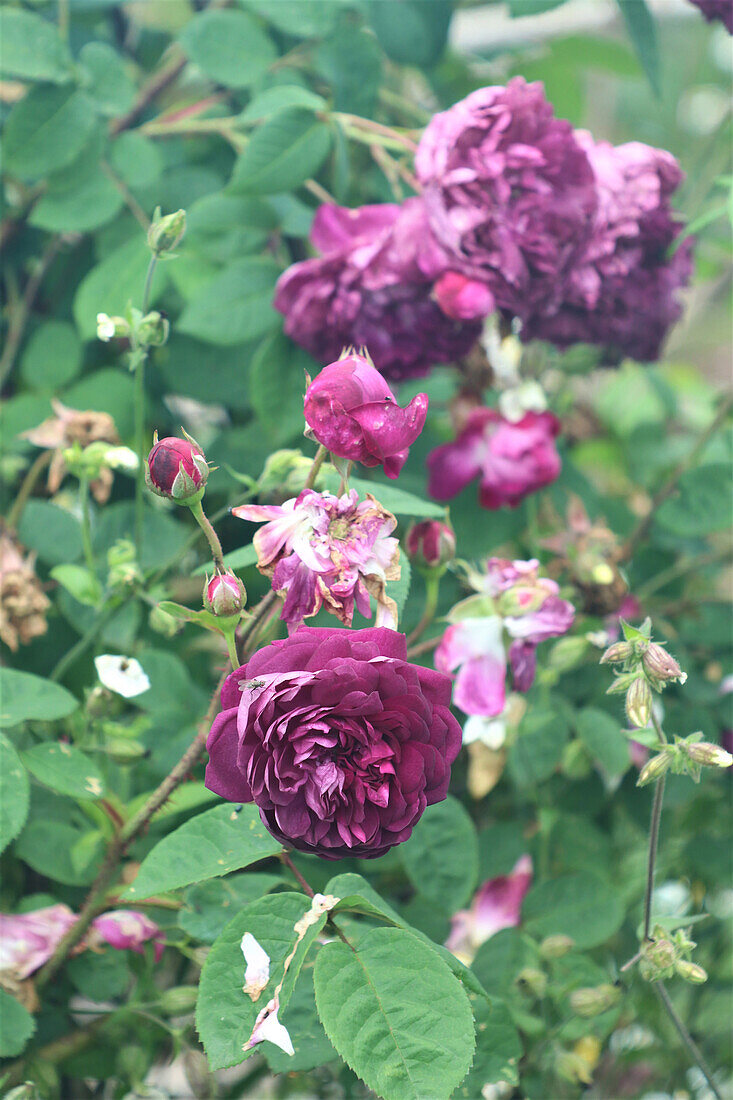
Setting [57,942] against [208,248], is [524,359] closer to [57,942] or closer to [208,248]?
[208,248]

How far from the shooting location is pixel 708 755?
35 cm

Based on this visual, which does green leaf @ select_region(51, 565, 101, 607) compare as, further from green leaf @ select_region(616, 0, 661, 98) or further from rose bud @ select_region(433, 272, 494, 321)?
green leaf @ select_region(616, 0, 661, 98)

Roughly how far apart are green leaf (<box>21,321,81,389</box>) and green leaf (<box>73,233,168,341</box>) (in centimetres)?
4

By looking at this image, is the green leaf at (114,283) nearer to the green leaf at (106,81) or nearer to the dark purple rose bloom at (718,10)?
the green leaf at (106,81)

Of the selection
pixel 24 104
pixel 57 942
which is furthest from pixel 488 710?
pixel 24 104

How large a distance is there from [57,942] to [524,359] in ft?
1.54

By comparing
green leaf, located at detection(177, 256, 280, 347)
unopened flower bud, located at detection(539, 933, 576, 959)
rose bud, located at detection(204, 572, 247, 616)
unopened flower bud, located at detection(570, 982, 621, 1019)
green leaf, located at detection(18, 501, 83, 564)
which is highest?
rose bud, located at detection(204, 572, 247, 616)

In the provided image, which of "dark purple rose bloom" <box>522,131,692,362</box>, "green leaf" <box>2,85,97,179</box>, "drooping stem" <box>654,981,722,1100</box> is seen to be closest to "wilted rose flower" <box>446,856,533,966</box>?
"drooping stem" <box>654,981,722,1100</box>

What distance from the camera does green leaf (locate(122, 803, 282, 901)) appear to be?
0.35 m

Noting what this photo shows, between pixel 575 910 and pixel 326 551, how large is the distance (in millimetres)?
356

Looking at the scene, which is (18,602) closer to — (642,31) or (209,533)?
(209,533)

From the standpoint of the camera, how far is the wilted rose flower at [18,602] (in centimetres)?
51

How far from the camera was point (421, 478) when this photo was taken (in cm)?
64

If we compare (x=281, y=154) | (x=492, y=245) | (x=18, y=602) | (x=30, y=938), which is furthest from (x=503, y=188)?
(x=30, y=938)
